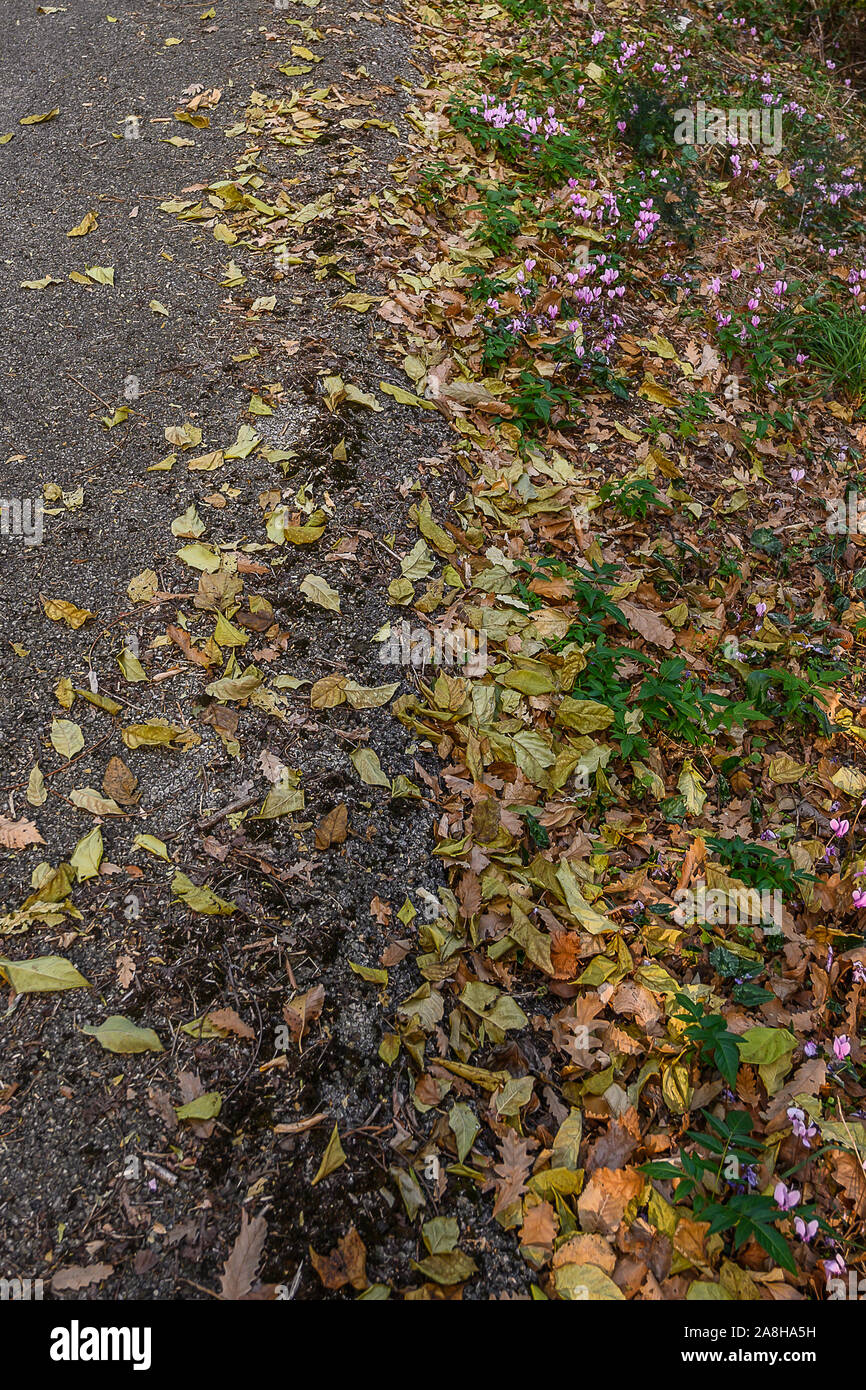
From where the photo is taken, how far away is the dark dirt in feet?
6.14

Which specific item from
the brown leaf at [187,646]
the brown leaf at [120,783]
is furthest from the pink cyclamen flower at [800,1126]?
the brown leaf at [187,646]

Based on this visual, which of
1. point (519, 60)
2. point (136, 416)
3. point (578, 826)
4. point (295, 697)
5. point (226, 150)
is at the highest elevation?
point (519, 60)

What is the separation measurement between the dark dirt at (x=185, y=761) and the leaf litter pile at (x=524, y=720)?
2 cm

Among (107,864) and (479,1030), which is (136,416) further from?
(479,1030)

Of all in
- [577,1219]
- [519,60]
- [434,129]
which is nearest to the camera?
[577,1219]

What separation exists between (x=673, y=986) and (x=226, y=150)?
4.76 meters

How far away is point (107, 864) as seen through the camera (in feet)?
7.63

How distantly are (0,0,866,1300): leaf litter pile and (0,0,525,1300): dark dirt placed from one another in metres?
0.02

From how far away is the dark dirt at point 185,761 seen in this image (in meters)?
1.87

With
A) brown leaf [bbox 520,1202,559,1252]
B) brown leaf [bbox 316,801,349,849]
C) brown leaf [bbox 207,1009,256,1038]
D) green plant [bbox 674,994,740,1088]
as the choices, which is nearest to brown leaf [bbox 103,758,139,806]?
brown leaf [bbox 316,801,349,849]

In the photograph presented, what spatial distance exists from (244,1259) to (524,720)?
5.58 ft

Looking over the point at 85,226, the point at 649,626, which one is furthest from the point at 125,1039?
the point at 85,226

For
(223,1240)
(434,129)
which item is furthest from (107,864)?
(434,129)

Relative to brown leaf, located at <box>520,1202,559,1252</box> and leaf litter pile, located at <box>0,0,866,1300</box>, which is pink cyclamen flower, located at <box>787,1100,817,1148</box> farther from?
brown leaf, located at <box>520,1202,559,1252</box>
